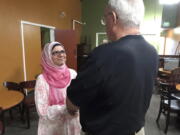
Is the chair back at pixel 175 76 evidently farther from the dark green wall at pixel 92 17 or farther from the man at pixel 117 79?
the dark green wall at pixel 92 17

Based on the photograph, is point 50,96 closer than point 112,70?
No

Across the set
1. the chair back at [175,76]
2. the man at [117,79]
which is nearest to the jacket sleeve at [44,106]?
the man at [117,79]

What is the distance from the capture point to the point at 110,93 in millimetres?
604

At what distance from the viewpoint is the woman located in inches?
44.1

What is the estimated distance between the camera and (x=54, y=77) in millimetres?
1290

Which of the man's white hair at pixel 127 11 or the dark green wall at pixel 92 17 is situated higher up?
the dark green wall at pixel 92 17

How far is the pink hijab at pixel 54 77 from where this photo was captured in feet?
4.06

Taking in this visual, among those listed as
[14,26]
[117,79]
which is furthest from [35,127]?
[117,79]

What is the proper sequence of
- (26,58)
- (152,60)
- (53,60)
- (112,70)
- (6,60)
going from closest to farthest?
(112,70), (152,60), (53,60), (6,60), (26,58)

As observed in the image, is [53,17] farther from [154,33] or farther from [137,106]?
[137,106]

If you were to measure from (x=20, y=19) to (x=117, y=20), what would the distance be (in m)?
3.22

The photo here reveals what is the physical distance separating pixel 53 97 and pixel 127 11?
894 millimetres

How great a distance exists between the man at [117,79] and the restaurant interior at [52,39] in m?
0.20

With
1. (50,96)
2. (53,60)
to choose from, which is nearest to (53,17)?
(53,60)
